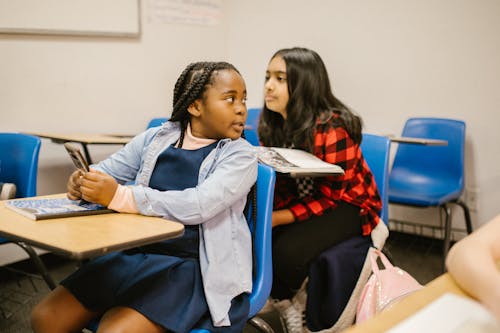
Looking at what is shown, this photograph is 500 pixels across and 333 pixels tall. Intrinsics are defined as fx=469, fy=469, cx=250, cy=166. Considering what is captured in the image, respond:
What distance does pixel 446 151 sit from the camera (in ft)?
10.2

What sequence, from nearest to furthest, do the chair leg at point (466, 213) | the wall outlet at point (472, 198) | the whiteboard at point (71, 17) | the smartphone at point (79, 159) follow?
the smartphone at point (79, 159)
the whiteboard at point (71, 17)
the chair leg at point (466, 213)
the wall outlet at point (472, 198)

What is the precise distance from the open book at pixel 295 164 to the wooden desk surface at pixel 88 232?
50 centimetres

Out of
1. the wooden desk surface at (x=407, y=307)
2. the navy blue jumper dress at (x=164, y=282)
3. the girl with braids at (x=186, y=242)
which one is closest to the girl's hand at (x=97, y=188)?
the girl with braids at (x=186, y=242)

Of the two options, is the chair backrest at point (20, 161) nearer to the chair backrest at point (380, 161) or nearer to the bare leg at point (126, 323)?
the bare leg at point (126, 323)

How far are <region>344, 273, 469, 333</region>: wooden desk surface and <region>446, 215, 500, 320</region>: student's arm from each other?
0.02m

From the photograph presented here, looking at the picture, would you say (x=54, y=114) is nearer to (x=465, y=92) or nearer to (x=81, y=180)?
(x=81, y=180)

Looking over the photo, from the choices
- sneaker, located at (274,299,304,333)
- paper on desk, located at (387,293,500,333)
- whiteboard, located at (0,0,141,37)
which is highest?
whiteboard, located at (0,0,141,37)

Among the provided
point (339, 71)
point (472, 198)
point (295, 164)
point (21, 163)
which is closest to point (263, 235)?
point (295, 164)

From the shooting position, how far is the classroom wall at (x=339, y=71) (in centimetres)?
286

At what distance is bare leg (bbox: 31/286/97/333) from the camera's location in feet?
3.92

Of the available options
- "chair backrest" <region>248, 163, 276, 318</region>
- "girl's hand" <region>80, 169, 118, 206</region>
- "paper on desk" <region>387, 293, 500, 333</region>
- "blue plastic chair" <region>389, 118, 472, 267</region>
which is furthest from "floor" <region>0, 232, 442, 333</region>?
"paper on desk" <region>387, 293, 500, 333</region>

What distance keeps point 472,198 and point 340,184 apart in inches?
69.0

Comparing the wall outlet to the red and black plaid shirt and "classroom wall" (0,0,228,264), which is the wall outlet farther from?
"classroom wall" (0,0,228,264)

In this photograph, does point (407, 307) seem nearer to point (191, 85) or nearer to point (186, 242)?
point (186, 242)
